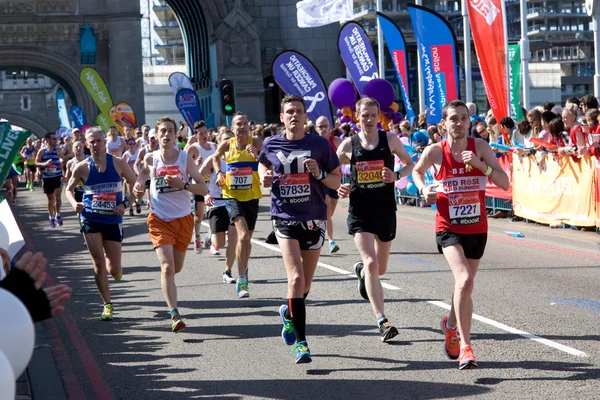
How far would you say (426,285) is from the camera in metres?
11.6

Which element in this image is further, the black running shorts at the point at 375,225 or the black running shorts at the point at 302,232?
the black running shorts at the point at 375,225

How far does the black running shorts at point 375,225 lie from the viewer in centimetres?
889

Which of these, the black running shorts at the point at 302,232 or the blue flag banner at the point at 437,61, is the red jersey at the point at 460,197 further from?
the blue flag banner at the point at 437,61

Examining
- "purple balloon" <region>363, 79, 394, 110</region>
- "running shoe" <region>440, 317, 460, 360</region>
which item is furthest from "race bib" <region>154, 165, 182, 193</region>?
"purple balloon" <region>363, 79, 394, 110</region>

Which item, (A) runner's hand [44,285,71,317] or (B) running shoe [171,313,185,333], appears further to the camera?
(B) running shoe [171,313,185,333]

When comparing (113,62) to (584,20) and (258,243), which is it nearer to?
(258,243)

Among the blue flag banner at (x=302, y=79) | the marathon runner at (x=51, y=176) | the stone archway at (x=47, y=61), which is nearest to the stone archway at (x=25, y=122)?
the stone archway at (x=47, y=61)

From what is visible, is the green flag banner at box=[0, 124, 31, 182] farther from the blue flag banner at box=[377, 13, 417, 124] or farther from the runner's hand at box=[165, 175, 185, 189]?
the blue flag banner at box=[377, 13, 417, 124]

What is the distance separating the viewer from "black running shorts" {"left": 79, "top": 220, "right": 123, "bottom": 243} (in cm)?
1049

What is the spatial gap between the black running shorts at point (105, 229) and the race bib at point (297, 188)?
9.32 feet

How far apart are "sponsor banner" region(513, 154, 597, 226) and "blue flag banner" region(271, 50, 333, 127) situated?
316 inches

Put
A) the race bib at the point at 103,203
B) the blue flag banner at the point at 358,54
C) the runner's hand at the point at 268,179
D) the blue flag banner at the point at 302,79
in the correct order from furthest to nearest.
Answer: the blue flag banner at the point at 358,54 < the blue flag banner at the point at 302,79 < the race bib at the point at 103,203 < the runner's hand at the point at 268,179

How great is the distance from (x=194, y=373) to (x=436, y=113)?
14.9 meters

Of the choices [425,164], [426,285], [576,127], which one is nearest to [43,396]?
[425,164]
